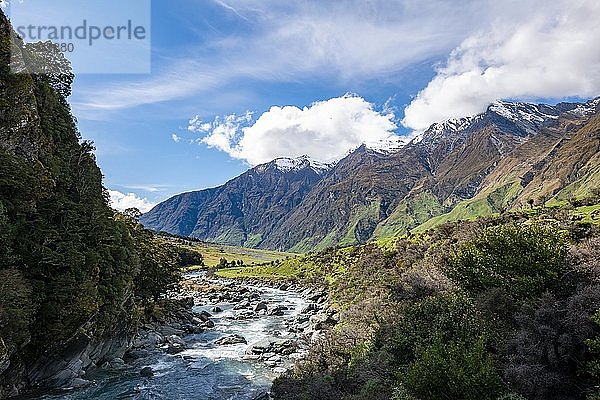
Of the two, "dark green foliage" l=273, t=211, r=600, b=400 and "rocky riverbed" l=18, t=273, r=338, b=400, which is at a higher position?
"dark green foliage" l=273, t=211, r=600, b=400

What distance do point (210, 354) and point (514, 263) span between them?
129ft

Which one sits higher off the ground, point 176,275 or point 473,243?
point 473,243

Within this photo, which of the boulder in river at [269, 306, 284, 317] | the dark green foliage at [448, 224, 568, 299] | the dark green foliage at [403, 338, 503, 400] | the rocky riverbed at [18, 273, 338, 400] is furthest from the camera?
the boulder in river at [269, 306, 284, 317]

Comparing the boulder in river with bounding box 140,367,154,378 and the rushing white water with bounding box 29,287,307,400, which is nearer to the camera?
the rushing white water with bounding box 29,287,307,400

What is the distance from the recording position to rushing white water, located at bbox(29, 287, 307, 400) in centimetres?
3975

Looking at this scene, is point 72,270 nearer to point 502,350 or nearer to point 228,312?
Answer: point 502,350

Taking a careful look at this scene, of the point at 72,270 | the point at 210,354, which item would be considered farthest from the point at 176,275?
the point at 72,270

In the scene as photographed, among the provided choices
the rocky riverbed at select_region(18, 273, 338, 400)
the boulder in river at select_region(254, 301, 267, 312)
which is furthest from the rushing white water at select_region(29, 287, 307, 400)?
the boulder in river at select_region(254, 301, 267, 312)

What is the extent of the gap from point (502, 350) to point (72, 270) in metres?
36.5

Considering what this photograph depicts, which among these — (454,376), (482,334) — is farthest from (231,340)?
(454,376)

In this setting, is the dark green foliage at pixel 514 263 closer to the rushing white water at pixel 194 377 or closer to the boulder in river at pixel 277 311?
the rushing white water at pixel 194 377

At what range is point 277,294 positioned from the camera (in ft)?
397

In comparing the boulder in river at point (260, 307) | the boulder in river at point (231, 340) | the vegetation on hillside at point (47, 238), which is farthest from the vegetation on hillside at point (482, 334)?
the boulder in river at point (260, 307)

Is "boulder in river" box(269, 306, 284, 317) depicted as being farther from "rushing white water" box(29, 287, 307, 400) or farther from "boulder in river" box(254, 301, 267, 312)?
"rushing white water" box(29, 287, 307, 400)
